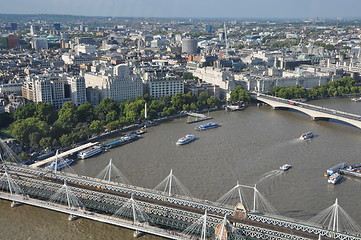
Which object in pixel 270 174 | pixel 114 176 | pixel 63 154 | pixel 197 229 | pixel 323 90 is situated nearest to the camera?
pixel 197 229

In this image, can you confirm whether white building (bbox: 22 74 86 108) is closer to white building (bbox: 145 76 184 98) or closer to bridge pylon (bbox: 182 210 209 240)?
white building (bbox: 145 76 184 98)

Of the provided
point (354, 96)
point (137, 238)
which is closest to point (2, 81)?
point (137, 238)

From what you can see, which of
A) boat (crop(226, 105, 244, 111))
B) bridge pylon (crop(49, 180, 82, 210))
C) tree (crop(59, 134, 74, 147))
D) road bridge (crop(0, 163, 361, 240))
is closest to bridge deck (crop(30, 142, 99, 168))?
tree (crop(59, 134, 74, 147))

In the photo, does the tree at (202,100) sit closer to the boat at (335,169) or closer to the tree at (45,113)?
the tree at (45,113)

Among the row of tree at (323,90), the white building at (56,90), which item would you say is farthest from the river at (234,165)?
the white building at (56,90)

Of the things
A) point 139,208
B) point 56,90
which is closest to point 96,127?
point 56,90

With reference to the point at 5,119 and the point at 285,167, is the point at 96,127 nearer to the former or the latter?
the point at 5,119
